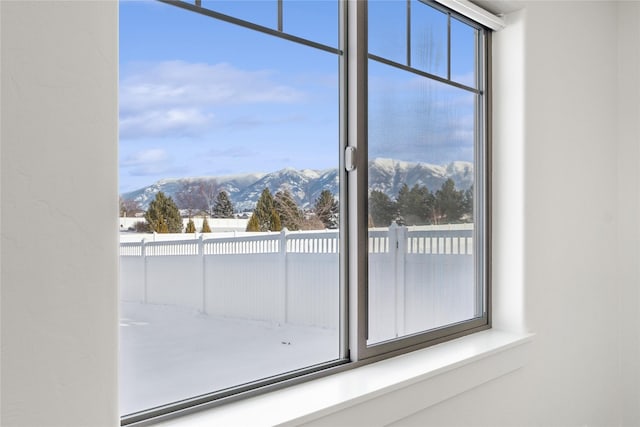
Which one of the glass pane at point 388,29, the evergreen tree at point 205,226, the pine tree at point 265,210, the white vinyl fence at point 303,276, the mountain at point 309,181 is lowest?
the white vinyl fence at point 303,276

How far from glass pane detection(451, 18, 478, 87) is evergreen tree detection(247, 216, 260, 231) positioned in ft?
3.83

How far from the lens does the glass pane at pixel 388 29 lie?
1818mm

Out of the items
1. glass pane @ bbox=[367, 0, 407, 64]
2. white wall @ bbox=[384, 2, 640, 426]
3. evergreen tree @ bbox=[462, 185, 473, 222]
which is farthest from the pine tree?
evergreen tree @ bbox=[462, 185, 473, 222]

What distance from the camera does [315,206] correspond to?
165cm

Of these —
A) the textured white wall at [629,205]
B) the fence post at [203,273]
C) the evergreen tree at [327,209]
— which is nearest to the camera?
the fence post at [203,273]

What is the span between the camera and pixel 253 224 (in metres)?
1.48

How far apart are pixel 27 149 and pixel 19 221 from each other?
0.12 m

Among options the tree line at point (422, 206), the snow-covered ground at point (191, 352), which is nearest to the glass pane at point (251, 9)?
the tree line at point (422, 206)

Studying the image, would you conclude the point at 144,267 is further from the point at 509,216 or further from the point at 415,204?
the point at 509,216

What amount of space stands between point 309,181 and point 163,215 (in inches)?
19.5

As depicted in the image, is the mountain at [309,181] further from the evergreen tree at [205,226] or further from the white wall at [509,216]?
the white wall at [509,216]

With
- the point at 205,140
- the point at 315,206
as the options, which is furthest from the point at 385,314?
the point at 205,140

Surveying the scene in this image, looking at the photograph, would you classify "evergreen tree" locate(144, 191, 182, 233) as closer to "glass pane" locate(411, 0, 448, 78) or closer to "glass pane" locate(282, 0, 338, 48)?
"glass pane" locate(282, 0, 338, 48)

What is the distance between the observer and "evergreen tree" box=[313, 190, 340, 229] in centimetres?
166
